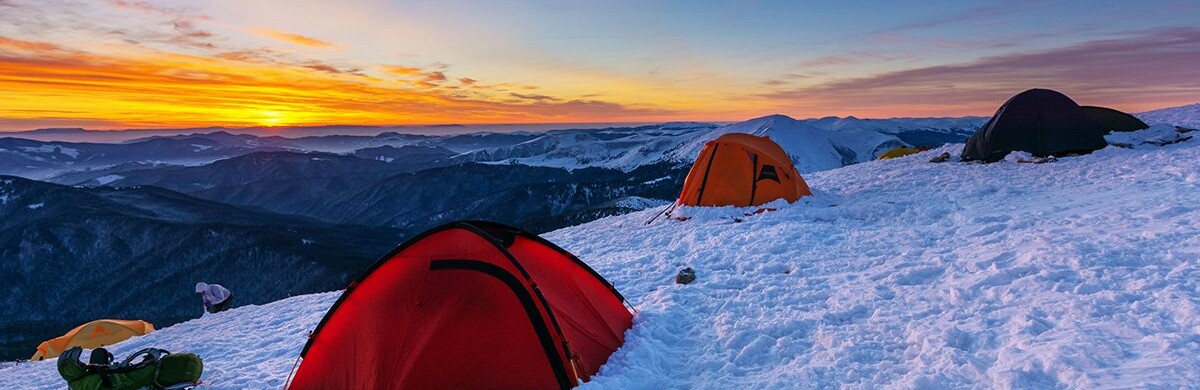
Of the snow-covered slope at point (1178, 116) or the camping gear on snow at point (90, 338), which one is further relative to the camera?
the snow-covered slope at point (1178, 116)

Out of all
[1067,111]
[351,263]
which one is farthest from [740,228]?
[351,263]

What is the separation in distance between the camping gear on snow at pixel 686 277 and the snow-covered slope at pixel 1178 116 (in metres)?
25.3

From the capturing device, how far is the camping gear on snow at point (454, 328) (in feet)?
21.6

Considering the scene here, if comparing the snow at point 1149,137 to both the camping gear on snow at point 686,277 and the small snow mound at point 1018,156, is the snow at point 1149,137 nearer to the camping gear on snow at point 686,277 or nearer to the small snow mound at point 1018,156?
the small snow mound at point 1018,156

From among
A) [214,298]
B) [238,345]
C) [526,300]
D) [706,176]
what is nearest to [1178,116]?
[706,176]

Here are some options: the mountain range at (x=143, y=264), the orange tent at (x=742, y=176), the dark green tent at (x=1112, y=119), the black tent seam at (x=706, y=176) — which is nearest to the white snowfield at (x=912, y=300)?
the orange tent at (x=742, y=176)

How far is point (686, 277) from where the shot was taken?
11508 millimetres

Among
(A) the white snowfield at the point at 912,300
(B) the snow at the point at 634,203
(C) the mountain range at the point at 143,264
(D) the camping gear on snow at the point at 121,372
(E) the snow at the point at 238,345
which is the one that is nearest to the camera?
(A) the white snowfield at the point at 912,300

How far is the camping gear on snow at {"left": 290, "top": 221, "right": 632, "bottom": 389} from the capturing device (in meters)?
6.58

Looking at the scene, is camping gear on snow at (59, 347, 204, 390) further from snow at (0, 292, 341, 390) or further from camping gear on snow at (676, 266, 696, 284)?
camping gear on snow at (676, 266, 696, 284)

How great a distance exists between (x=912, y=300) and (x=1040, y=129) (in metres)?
18.0

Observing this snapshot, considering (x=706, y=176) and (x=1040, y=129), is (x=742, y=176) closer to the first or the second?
(x=706, y=176)

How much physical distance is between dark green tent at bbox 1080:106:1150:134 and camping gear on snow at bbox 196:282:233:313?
108ft

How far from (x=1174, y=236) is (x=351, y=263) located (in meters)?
129
